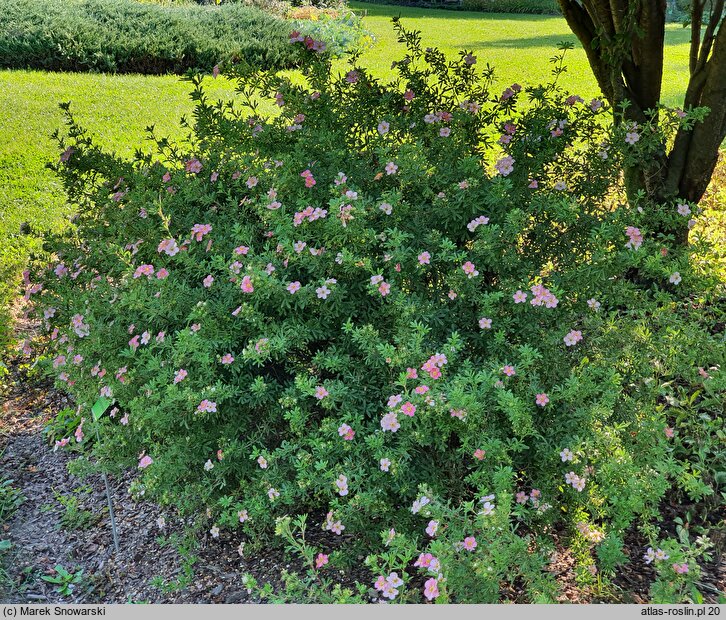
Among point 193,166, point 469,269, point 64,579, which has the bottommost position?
point 64,579

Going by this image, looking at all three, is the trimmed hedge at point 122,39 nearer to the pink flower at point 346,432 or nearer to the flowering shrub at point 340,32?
the flowering shrub at point 340,32

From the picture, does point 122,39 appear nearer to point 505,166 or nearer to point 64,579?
point 505,166

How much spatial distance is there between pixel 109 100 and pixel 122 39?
2.51 meters

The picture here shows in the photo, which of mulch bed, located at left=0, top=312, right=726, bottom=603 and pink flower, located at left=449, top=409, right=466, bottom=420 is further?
mulch bed, located at left=0, top=312, right=726, bottom=603

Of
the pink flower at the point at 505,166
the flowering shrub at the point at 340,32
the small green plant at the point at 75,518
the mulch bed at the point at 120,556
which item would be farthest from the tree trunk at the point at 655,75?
the flowering shrub at the point at 340,32

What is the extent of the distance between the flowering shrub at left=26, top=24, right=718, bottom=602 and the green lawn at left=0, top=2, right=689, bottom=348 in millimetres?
A: 2571

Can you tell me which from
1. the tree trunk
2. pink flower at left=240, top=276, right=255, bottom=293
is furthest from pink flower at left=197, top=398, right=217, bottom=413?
the tree trunk

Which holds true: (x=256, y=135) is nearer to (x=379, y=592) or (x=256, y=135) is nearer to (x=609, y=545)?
(x=379, y=592)

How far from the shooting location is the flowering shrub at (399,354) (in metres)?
2.04

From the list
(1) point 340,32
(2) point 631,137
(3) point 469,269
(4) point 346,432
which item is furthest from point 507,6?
(4) point 346,432

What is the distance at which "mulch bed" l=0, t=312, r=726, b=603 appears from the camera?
2361mm

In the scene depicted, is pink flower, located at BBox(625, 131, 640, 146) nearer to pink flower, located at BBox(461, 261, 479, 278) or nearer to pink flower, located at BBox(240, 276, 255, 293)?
pink flower, located at BBox(461, 261, 479, 278)

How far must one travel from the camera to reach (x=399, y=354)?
2113 mm

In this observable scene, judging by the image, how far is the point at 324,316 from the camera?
242cm
